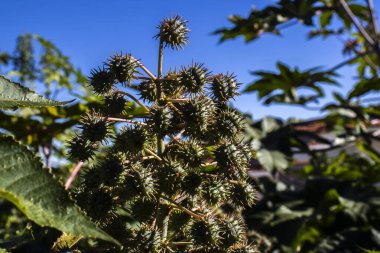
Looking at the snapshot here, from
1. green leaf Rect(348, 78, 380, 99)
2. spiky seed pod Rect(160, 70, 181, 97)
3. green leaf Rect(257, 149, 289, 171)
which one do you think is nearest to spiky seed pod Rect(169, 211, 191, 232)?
spiky seed pod Rect(160, 70, 181, 97)

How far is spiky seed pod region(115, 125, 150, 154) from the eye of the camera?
1229mm

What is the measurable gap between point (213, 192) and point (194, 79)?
32 cm

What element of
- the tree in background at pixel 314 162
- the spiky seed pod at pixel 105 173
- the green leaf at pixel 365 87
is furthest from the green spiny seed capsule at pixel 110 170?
the green leaf at pixel 365 87

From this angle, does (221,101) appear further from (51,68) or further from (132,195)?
(51,68)

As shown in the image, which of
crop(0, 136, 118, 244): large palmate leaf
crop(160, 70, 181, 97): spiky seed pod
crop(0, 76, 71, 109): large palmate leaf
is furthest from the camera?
crop(160, 70, 181, 97): spiky seed pod

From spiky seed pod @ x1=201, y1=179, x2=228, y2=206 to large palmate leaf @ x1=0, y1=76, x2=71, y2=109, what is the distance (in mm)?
439

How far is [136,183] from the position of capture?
113 centimetres

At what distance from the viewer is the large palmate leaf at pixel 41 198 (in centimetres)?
75

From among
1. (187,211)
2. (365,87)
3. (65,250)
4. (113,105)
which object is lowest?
(65,250)

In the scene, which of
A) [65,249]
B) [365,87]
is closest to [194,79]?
[65,249]

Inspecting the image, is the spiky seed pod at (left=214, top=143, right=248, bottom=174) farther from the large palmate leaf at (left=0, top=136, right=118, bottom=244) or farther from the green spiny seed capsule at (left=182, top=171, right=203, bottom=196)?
the large palmate leaf at (left=0, top=136, right=118, bottom=244)

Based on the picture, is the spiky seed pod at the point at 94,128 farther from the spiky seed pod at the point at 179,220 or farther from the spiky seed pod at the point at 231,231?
the spiky seed pod at the point at 231,231

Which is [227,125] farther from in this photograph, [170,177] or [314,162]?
[314,162]

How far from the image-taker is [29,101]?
3.59 feet
